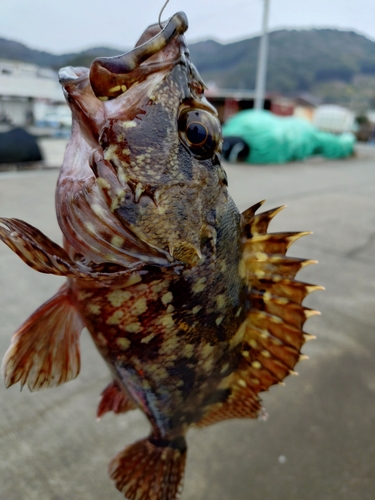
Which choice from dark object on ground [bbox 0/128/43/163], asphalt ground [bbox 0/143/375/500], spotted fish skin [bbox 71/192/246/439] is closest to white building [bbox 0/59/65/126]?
asphalt ground [bbox 0/143/375/500]

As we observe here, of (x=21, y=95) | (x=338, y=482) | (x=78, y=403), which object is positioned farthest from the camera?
(x=21, y=95)

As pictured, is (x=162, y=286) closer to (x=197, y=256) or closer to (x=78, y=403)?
(x=197, y=256)

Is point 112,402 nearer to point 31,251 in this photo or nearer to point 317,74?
point 31,251

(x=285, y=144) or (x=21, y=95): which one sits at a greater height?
(x=21, y=95)

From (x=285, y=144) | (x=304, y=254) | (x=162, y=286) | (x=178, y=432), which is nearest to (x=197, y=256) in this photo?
(x=162, y=286)

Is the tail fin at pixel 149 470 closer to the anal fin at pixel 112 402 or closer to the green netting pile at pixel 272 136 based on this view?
the anal fin at pixel 112 402

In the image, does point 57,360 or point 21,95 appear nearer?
point 57,360
